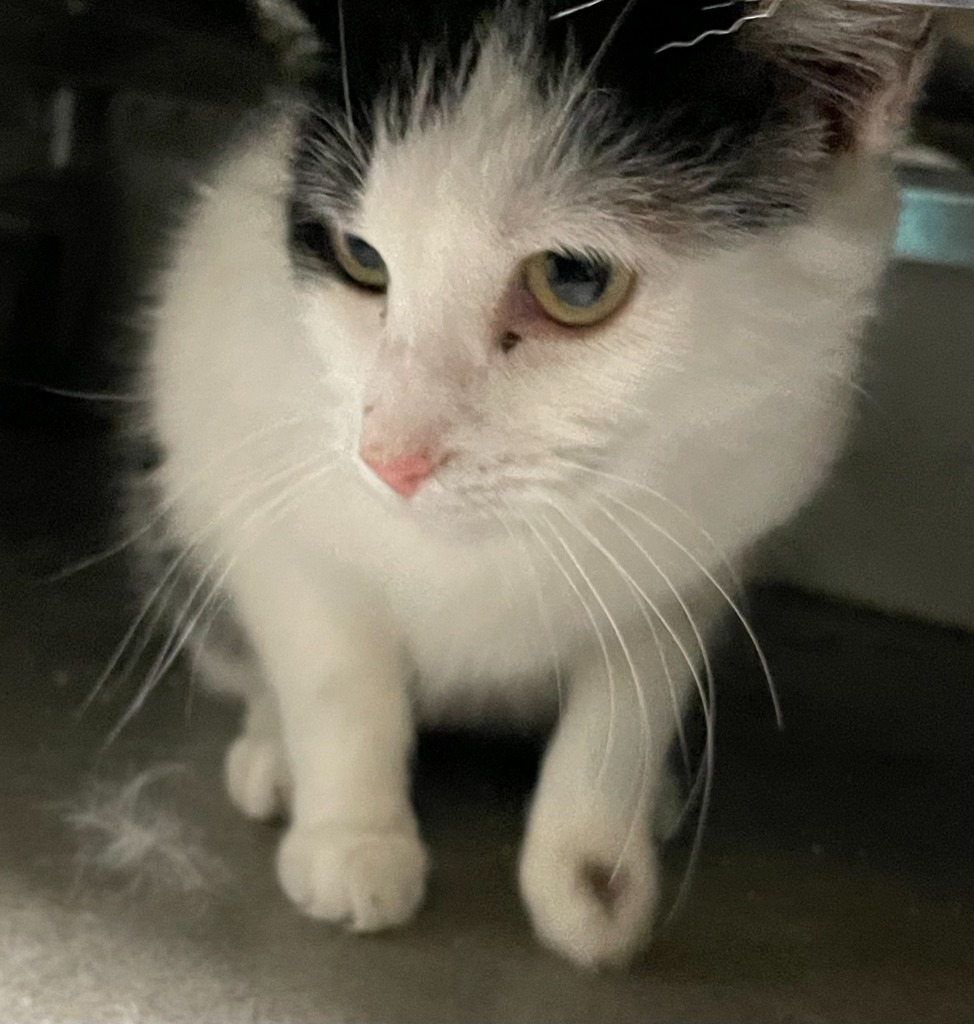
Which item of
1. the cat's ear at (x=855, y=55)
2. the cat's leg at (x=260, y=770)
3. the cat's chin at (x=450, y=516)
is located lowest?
the cat's leg at (x=260, y=770)

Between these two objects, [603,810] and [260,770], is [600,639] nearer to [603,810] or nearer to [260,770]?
[603,810]

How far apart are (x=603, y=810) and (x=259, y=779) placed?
23 centimetres

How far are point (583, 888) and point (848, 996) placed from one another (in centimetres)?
17

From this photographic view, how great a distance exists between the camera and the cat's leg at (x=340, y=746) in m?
0.70

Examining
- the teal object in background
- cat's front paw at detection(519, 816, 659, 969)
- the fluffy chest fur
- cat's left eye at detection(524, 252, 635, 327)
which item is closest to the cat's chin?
the fluffy chest fur

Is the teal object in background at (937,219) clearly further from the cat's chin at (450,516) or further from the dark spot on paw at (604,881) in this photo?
the dark spot on paw at (604,881)

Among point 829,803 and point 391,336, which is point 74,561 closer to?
point 391,336

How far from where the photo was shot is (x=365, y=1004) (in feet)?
2.15

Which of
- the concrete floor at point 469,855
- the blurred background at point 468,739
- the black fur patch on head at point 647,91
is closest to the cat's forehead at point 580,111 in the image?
the black fur patch on head at point 647,91

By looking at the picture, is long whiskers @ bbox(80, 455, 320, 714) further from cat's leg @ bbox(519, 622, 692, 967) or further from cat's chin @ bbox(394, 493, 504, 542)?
cat's leg @ bbox(519, 622, 692, 967)

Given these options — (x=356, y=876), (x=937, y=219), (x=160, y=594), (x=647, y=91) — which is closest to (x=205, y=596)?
(x=160, y=594)

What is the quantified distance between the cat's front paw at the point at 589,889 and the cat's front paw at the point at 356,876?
0.07 m

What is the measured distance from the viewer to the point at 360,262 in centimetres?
67

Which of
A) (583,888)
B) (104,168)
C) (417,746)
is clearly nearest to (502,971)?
(583,888)
